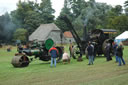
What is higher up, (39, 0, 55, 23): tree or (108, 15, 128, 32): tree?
(39, 0, 55, 23): tree

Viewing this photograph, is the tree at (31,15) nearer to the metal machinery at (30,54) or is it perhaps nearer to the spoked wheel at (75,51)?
the spoked wheel at (75,51)

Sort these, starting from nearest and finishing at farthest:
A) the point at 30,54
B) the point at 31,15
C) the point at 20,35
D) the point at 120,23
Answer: the point at 30,54
the point at 20,35
the point at 120,23
the point at 31,15

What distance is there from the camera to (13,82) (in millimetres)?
8266

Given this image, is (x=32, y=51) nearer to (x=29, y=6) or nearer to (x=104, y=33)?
(x=104, y=33)

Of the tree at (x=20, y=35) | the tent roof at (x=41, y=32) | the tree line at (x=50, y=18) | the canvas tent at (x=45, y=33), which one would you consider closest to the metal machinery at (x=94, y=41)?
the tree line at (x=50, y=18)

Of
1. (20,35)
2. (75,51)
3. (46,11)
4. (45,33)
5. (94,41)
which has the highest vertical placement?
(46,11)

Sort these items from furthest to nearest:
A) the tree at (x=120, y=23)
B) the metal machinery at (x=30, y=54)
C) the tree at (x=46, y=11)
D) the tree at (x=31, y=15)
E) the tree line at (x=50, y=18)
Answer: the tree at (x=46, y=11)
the tree at (x=31, y=15)
the tree at (x=120, y=23)
the tree line at (x=50, y=18)
the metal machinery at (x=30, y=54)

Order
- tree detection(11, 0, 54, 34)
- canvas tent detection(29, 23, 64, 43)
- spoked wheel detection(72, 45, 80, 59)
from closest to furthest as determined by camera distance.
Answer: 1. spoked wheel detection(72, 45, 80, 59)
2. canvas tent detection(29, 23, 64, 43)
3. tree detection(11, 0, 54, 34)

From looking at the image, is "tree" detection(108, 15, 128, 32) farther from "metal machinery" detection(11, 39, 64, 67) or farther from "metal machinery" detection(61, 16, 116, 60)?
"metal machinery" detection(11, 39, 64, 67)

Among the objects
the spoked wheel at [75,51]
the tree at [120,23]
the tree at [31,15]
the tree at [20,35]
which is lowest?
the spoked wheel at [75,51]

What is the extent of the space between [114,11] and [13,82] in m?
58.4

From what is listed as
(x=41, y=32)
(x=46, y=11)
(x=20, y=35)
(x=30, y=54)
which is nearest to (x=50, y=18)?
(x=46, y=11)

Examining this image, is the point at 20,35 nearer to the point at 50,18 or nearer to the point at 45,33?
the point at 45,33

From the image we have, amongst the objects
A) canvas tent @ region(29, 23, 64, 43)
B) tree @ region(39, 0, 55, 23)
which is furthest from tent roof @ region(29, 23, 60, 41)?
tree @ region(39, 0, 55, 23)
